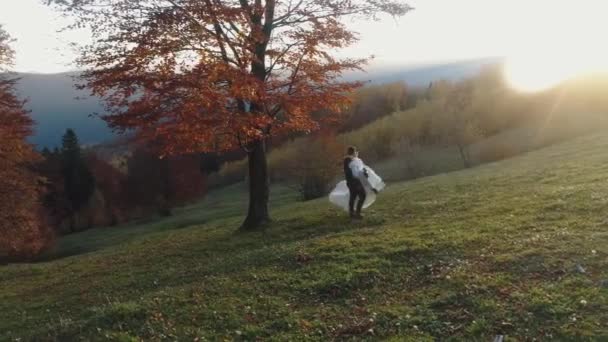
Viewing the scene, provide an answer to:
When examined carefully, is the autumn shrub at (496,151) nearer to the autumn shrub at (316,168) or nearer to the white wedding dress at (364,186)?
the autumn shrub at (316,168)

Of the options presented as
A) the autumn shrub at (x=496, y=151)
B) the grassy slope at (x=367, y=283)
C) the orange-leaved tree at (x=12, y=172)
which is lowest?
the autumn shrub at (x=496, y=151)

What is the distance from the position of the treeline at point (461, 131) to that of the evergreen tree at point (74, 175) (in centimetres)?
2751

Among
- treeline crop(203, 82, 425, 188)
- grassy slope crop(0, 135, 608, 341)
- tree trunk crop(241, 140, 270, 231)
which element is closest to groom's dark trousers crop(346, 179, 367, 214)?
grassy slope crop(0, 135, 608, 341)

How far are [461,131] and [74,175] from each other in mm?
54759

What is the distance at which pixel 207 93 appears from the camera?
1603 centimetres

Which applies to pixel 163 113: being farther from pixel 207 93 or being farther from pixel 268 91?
pixel 268 91

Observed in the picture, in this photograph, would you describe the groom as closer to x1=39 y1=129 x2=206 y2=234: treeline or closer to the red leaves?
the red leaves

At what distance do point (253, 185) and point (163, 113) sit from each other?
5097 millimetres

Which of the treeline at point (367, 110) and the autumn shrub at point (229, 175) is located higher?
the treeline at point (367, 110)

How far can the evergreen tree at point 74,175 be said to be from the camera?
252ft

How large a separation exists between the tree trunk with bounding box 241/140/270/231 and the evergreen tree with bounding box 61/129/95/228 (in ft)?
209

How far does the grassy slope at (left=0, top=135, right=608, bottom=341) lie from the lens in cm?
855

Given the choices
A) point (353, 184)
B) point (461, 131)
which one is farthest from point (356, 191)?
point (461, 131)

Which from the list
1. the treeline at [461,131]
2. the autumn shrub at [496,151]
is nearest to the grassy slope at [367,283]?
the treeline at [461,131]
